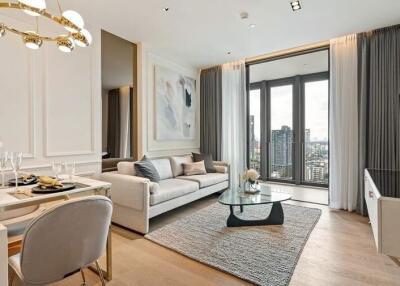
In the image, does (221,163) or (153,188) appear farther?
(221,163)

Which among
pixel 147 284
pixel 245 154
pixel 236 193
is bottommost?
pixel 147 284

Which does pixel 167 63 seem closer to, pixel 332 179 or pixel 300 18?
pixel 300 18

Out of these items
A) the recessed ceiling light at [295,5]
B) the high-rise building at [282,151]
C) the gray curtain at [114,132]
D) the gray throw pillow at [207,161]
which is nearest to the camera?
the recessed ceiling light at [295,5]

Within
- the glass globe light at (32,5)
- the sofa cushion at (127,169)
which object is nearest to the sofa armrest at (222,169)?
the sofa cushion at (127,169)

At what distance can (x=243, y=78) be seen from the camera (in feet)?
15.6

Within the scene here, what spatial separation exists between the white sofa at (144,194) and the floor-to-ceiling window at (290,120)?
7.19ft

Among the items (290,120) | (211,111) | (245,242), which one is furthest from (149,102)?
(290,120)

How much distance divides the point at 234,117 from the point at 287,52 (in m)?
1.59

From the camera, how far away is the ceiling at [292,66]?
4.52 m

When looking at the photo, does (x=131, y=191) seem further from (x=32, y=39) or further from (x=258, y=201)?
(x=32, y=39)

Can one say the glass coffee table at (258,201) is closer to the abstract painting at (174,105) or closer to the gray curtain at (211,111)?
the abstract painting at (174,105)

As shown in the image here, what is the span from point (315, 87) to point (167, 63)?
11.5 ft

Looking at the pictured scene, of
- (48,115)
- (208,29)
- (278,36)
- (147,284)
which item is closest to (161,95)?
(208,29)

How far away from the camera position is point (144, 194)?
2.71 metres
